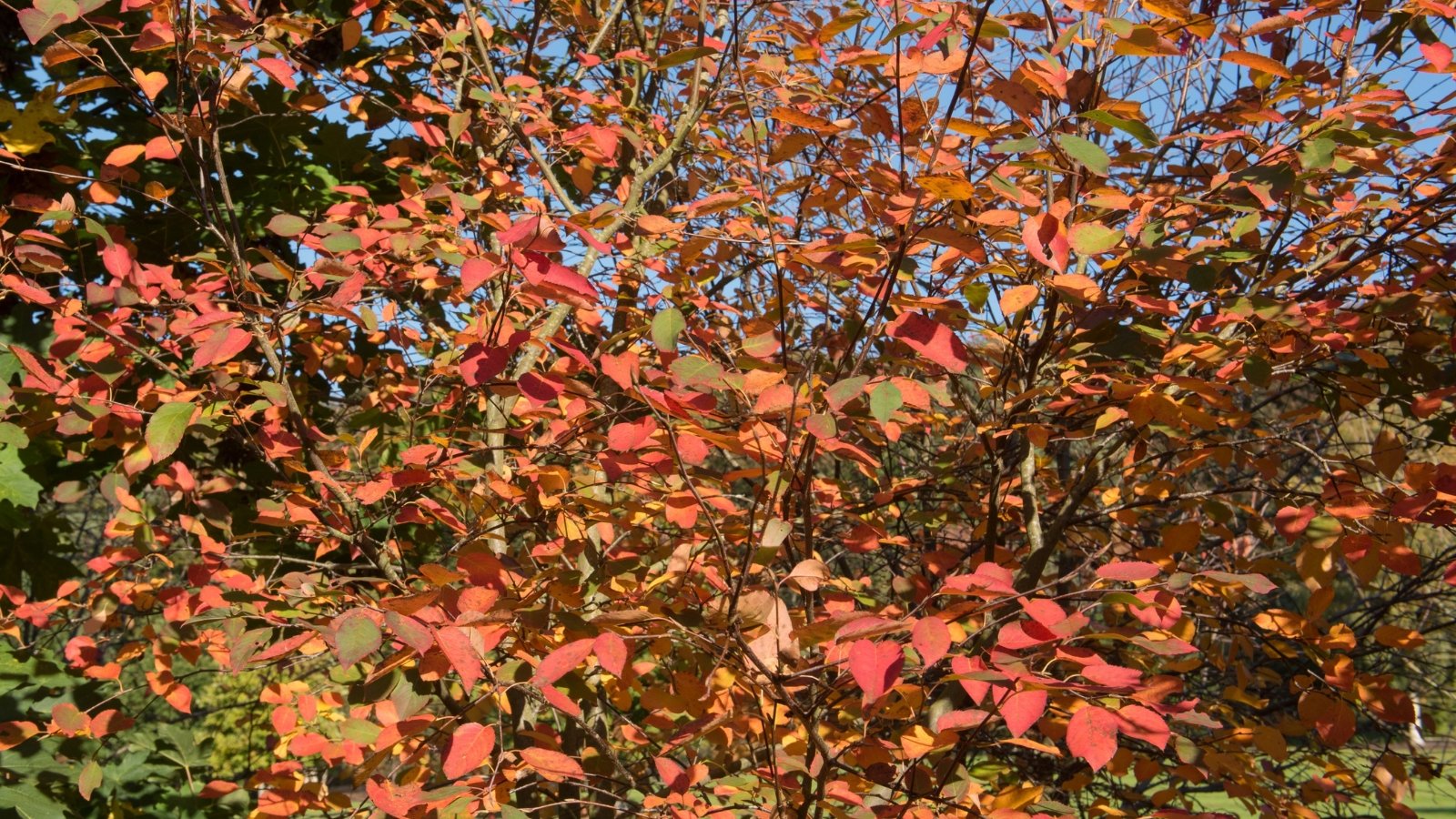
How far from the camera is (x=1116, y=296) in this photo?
2.17m

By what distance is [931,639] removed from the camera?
1132 mm

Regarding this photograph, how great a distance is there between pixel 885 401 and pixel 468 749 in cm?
71

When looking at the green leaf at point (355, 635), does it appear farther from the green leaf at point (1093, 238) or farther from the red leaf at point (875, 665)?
the green leaf at point (1093, 238)

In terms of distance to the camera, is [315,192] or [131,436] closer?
[131,436]

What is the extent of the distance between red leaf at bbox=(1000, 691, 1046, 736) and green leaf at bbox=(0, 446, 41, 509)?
2.92 metres

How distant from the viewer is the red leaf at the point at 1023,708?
1.03m

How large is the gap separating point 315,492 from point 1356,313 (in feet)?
7.82

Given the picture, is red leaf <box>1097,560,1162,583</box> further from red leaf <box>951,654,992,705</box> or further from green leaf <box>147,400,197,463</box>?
green leaf <box>147,400,197,463</box>

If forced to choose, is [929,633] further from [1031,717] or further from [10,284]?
[10,284]

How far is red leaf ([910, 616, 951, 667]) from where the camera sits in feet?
3.65

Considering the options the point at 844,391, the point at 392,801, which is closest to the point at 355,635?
the point at 392,801

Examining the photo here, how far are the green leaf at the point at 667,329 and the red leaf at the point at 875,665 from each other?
492 millimetres

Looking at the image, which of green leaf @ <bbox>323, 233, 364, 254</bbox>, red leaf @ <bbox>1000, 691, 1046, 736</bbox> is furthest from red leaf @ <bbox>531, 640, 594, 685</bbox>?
green leaf @ <bbox>323, 233, 364, 254</bbox>

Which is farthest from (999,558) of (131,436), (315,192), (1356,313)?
(315,192)
